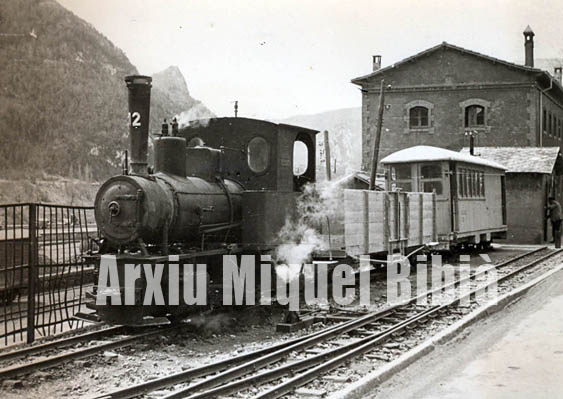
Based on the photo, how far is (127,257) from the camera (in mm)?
7668

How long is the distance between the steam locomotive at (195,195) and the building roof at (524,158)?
51.0 feet

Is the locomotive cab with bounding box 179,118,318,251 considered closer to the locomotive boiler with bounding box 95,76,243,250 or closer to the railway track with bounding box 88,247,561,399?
the locomotive boiler with bounding box 95,76,243,250

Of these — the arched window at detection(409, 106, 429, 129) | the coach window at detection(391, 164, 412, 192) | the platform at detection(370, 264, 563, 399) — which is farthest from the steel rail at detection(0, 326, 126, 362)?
the arched window at detection(409, 106, 429, 129)

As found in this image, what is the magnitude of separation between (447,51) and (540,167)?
34.6ft

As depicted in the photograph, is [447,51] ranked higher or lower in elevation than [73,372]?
higher

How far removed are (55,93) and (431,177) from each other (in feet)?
34.6

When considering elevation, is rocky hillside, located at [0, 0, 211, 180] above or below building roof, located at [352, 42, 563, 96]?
below

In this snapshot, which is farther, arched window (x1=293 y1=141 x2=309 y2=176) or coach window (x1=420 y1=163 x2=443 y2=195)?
coach window (x1=420 y1=163 x2=443 y2=195)

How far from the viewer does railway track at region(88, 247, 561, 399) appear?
5836mm

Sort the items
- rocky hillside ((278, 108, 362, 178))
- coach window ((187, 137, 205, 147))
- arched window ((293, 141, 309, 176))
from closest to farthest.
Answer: coach window ((187, 137, 205, 147)) → arched window ((293, 141, 309, 176)) → rocky hillside ((278, 108, 362, 178))

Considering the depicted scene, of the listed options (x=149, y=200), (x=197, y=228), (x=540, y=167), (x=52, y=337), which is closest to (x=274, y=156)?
(x=197, y=228)

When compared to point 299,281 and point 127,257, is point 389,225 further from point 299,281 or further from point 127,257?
point 127,257

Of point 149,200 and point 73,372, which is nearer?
point 73,372

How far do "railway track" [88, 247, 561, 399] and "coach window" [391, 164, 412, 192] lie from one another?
23.9 ft
